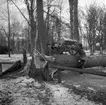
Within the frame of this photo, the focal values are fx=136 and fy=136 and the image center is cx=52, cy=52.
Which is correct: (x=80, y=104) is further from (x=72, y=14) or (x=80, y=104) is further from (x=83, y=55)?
(x=72, y=14)

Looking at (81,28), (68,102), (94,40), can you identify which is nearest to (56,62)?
(68,102)

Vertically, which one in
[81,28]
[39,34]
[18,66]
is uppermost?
[81,28]

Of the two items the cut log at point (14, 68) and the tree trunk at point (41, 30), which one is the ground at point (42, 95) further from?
the tree trunk at point (41, 30)

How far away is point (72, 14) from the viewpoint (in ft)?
41.2

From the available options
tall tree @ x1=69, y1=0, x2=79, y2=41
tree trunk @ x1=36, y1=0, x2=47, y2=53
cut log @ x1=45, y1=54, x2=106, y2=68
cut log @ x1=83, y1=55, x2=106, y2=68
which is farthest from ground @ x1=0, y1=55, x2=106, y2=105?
tall tree @ x1=69, y1=0, x2=79, y2=41

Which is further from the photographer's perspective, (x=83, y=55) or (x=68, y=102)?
(x=83, y=55)

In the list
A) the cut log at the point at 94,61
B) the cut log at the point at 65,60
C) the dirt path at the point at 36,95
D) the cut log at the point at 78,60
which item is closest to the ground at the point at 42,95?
the dirt path at the point at 36,95

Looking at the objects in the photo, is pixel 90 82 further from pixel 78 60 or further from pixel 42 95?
pixel 42 95

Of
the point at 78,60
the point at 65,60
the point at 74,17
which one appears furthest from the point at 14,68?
the point at 74,17

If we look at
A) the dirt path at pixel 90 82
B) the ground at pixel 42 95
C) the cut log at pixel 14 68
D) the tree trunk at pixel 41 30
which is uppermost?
the tree trunk at pixel 41 30

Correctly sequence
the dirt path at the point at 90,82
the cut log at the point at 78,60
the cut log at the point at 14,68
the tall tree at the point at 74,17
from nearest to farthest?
the dirt path at the point at 90,82 → the cut log at the point at 14,68 → the cut log at the point at 78,60 → the tall tree at the point at 74,17

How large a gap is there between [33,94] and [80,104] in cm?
131

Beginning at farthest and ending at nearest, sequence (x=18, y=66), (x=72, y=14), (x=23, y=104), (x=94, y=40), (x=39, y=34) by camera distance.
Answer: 1. (x=94, y=40)
2. (x=72, y=14)
3. (x=39, y=34)
4. (x=18, y=66)
5. (x=23, y=104)

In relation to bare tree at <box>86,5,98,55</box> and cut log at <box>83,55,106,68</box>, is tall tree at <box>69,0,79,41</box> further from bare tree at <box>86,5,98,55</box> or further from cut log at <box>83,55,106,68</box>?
→ bare tree at <box>86,5,98,55</box>
